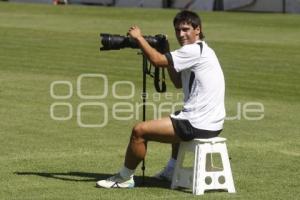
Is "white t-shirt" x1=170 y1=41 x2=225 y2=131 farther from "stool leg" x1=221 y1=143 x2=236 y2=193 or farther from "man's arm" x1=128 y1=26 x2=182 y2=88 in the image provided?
"stool leg" x1=221 y1=143 x2=236 y2=193

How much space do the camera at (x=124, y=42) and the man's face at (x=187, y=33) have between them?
258 mm

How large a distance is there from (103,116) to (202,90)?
6.05m

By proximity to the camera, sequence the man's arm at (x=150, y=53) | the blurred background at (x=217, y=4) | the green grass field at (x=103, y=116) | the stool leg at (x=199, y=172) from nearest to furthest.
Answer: the man's arm at (x=150, y=53)
the stool leg at (x=199, y=172)
the green grass field at (x=103, y=116)
the blurred background at (x=217, y=4)

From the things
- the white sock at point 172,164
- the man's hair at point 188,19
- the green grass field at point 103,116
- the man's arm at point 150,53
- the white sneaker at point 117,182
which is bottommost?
the green grass field at point 103,116

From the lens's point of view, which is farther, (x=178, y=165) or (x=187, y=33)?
(x=178, y=165)

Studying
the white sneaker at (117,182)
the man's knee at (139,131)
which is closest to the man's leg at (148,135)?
the man's knee at (139,131)

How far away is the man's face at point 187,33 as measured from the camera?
955 centimetres

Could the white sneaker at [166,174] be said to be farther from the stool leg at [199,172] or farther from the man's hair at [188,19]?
the man's hair at [188,19]

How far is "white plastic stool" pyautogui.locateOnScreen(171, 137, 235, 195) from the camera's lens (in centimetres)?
950

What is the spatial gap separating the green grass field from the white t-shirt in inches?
28.0

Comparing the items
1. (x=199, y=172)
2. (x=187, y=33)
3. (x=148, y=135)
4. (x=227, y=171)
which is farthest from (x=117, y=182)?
(x=187, y=33)

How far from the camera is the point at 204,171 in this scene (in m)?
9.50

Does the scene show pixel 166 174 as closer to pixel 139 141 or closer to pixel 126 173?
pixel 126 173

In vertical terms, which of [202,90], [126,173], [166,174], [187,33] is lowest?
[166,174]
